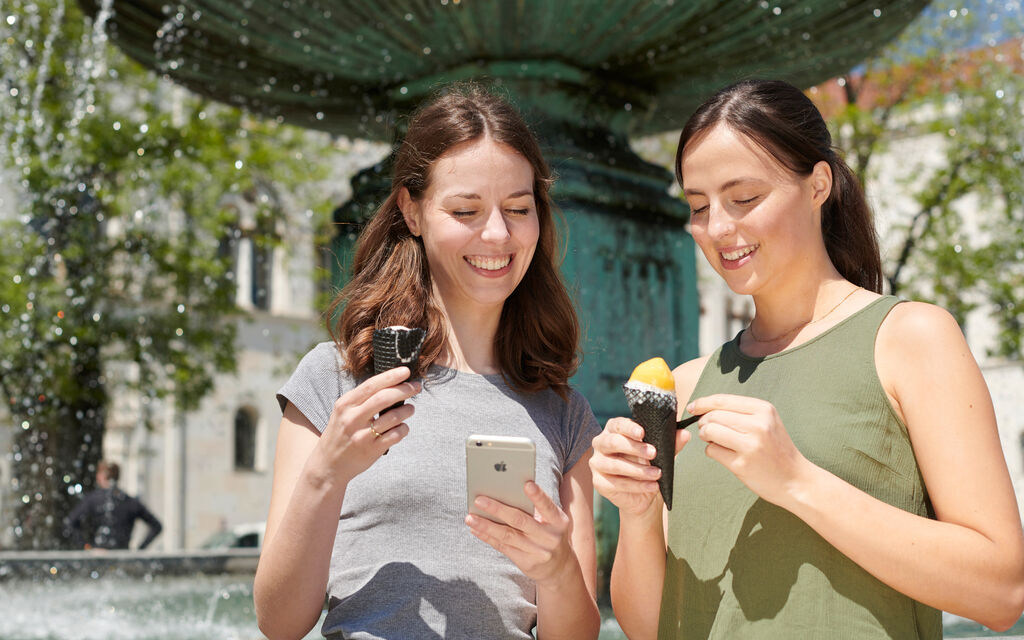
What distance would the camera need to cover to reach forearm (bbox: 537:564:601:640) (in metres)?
2.04

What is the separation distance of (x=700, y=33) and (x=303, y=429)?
3.49m

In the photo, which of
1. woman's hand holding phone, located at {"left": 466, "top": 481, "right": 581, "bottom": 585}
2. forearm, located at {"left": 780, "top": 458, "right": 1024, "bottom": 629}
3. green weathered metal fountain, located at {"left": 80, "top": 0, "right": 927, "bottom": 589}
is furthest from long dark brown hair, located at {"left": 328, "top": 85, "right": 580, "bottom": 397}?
green weathered metal fountain, located at {"left": 80, "top": 0, "right": 927, "bottom": 589}

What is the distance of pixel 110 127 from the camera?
15.7 m

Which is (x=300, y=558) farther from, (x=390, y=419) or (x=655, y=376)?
(x=655, y=376)

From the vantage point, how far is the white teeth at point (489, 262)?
227cm

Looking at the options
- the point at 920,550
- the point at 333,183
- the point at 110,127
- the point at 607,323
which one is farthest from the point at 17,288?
the point at 920,550

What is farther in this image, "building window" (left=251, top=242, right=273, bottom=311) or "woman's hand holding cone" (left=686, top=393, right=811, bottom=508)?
"building window" (left=251, top=242, right=273, bottom=311)

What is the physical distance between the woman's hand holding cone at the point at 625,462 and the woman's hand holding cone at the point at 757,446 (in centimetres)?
11

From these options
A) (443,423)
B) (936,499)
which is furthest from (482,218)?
(936,499)

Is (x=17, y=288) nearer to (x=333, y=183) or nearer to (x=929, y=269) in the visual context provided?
(x=333, y=183)

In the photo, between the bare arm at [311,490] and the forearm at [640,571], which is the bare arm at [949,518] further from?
the bare arm at [311,490]

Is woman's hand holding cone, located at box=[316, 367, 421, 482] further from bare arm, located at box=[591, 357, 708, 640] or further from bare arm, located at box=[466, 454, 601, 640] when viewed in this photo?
bare arm, located at box=[591, 357, 708, 640]

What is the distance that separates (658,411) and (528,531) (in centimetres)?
33

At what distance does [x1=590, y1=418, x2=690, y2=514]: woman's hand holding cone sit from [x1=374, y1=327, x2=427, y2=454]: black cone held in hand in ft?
1.13
